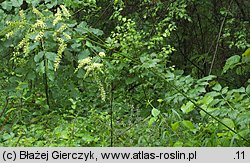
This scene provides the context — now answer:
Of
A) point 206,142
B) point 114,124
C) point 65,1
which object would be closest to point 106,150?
point 206,142

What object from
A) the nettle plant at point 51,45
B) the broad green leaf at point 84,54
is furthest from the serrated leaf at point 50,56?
the broad green leaf at point 84,54

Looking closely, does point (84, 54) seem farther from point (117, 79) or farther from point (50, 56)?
point (117, 79)

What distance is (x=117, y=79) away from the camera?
464 cm

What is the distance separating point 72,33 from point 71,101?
142 centimetres

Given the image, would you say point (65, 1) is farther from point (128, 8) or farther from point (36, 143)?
point (128, 8)

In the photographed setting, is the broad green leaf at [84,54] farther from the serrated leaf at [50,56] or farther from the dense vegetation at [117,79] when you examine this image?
the serrated leaf at [50,56]

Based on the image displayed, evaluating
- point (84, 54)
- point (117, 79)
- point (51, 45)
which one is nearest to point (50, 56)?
point (51, 45)

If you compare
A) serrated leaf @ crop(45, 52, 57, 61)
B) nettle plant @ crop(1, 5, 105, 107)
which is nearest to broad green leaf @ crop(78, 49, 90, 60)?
nettle plant @ crop(1, 5, 105, 107)

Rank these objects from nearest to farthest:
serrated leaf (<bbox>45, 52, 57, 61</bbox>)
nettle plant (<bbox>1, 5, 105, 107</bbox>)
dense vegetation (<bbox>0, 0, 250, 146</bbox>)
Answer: dense vegetation (<bbox>0, 0, 250, 146</bbox>) < nettle plant (<bbox>1, 5, 105, 107</bbox>) < serrated leaf (<bbox>45, 52, 57, 61</bbox>)

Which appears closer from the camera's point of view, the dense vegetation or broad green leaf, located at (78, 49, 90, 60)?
the dense vegetation

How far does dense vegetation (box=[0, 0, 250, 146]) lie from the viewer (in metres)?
2.99

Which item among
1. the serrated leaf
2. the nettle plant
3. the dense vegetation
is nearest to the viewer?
the dense vegetation

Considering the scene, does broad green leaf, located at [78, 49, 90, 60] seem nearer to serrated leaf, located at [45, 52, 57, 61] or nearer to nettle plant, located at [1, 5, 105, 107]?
nettle plant, located at [1, 5, 105, 107]

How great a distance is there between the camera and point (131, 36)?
16.3 feet
